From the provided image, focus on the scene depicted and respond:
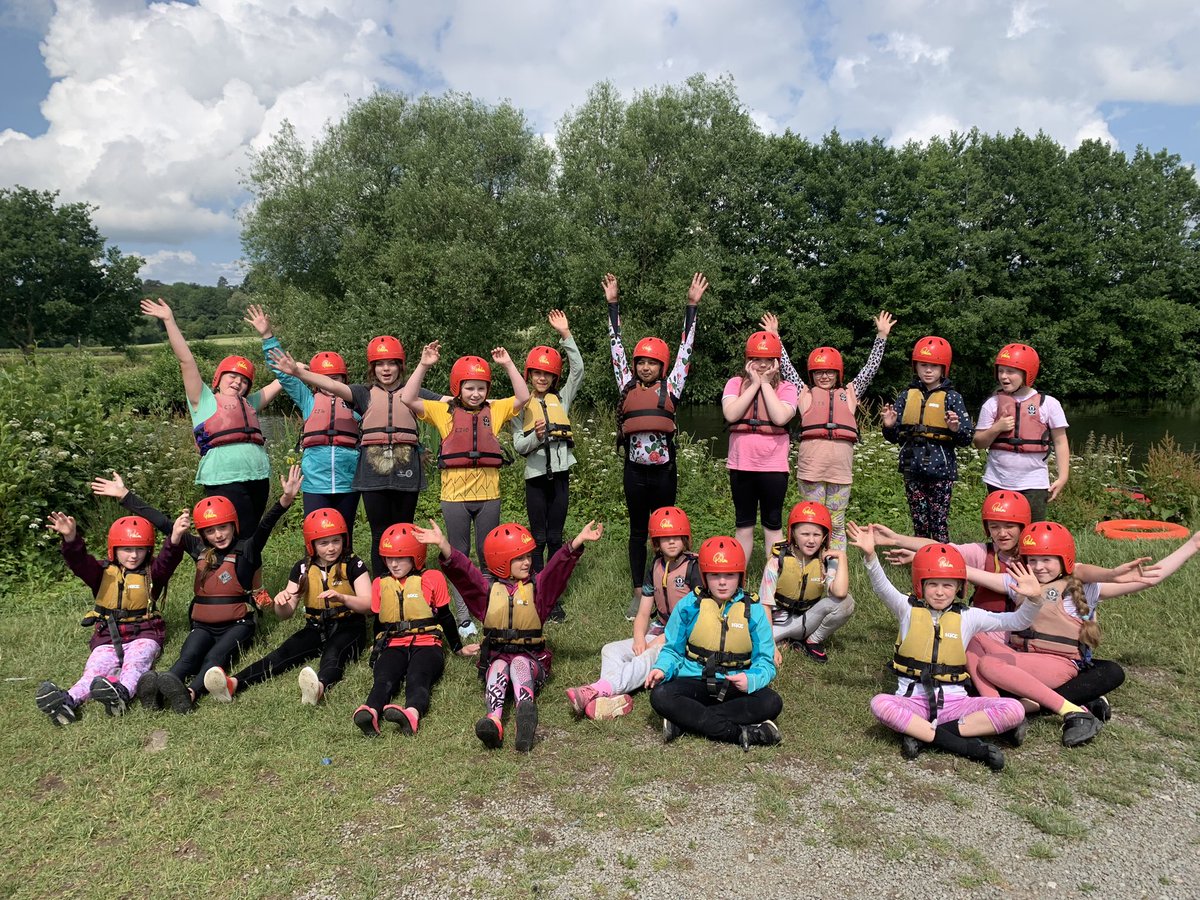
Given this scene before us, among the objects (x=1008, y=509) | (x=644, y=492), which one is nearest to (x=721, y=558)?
(x=644, y=492)

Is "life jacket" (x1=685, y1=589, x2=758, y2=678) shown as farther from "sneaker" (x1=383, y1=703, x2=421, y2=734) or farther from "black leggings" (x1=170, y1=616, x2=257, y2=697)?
"black leggings" (x1=170, y1=616, x2=257, y2=697)

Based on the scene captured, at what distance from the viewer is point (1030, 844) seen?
3430mm

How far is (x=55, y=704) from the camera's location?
4.82m

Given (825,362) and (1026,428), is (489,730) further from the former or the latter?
(1026,428)

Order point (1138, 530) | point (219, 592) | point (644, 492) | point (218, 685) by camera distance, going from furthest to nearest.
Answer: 1. point (1138, 530)
2. point (644, 492)
3. point (219, 592)
4. point (218, 685)

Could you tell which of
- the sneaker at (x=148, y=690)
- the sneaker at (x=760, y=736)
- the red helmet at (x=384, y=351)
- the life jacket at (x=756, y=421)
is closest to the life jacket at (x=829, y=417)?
the life jacket at (x=756, y=421)

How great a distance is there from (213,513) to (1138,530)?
1013 cm

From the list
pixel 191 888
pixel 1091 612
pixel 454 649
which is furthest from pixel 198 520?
pixel 1091 612

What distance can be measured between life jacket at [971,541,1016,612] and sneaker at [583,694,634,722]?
2.39m

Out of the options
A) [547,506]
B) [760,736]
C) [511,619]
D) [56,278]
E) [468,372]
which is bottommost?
[760,736]

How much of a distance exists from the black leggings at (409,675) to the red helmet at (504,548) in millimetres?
777

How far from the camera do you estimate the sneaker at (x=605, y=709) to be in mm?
4844

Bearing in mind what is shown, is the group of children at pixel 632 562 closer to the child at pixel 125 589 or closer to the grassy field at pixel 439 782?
the child at pixel 125 589

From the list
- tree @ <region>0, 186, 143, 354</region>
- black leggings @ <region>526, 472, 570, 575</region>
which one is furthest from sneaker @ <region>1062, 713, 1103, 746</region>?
tree @ <region>0, 186, 143, 354</region>
